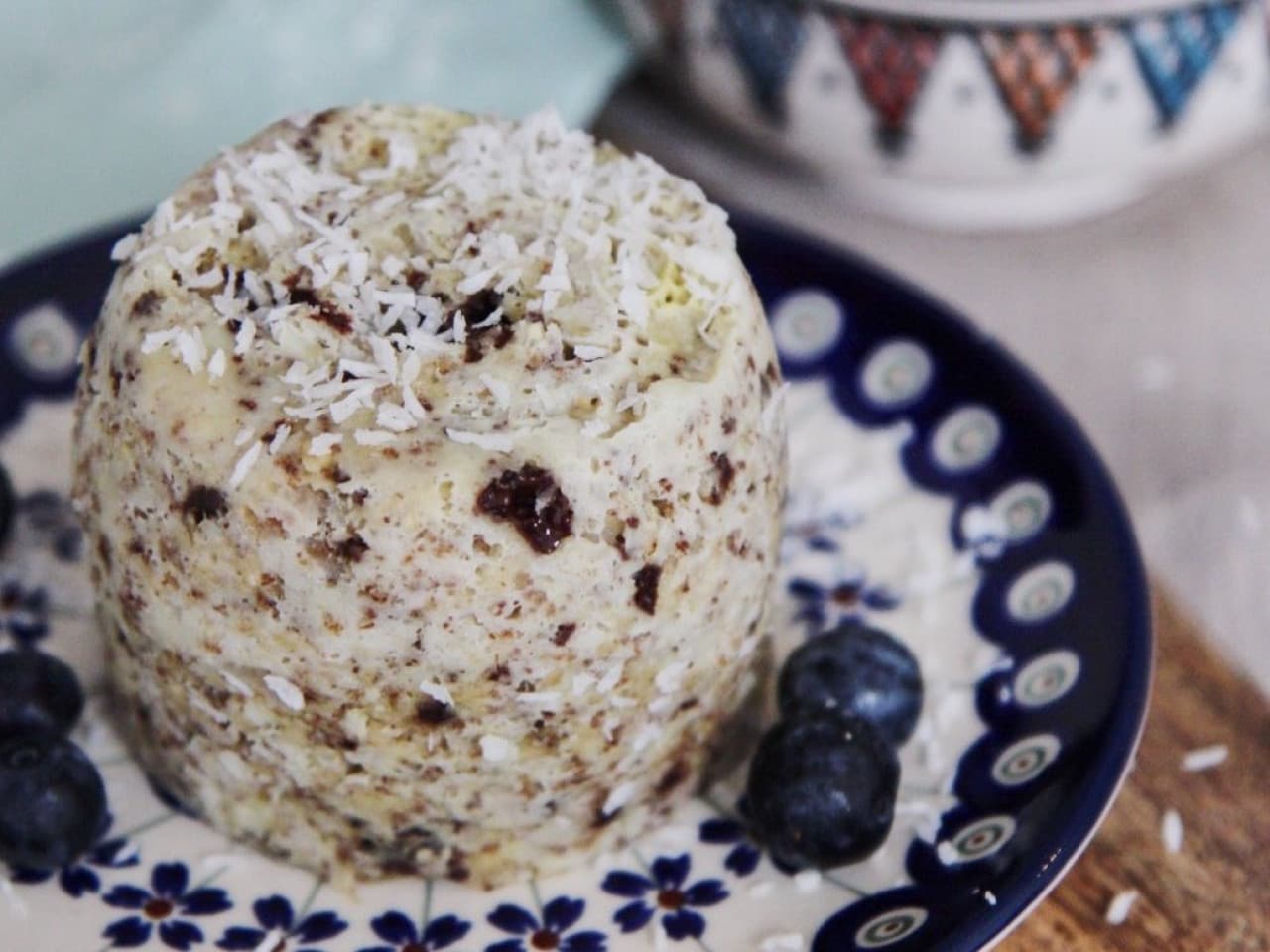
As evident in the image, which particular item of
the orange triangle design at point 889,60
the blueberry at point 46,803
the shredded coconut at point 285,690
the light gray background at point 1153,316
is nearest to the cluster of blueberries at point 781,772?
the blueberry at point 46,803

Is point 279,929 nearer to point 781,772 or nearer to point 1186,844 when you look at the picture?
point 781,772

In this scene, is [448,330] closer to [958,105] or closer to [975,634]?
[975,634]

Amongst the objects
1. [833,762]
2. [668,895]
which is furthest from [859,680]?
[668,895]

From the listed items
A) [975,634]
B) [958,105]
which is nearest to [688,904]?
[975,634]

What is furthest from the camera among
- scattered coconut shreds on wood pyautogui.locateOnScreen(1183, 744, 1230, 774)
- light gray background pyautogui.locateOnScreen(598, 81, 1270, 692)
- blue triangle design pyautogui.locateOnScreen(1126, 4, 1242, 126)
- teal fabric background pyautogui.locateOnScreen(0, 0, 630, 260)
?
teal fabric background pyautogui.locateOnScreen(0, 0, 630, 260)

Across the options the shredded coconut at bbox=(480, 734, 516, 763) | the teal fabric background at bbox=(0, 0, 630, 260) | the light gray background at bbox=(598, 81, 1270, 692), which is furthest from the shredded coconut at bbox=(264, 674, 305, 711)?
the teal fabric background at bbox=(0, 0, 630, 260)

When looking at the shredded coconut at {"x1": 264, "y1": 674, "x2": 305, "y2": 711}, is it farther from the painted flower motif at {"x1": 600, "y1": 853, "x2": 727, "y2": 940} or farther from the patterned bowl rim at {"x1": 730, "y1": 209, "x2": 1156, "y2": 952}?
the patterned bowl rim at {"x1": 730, "y1": 209, "x2": 1156, "y2": 952}

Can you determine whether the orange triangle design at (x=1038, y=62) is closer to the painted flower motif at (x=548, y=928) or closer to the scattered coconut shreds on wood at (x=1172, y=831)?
the scattered coconut shreds on wood at (x=1172, y=831)
